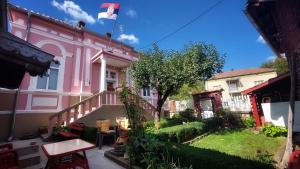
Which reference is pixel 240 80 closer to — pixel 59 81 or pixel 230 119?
pixel 230 119

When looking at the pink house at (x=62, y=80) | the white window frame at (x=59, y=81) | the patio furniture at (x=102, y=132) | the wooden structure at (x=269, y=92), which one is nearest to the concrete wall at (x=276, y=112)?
the wooden structure at (x=269, y=92)

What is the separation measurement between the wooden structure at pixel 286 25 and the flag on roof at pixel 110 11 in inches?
388

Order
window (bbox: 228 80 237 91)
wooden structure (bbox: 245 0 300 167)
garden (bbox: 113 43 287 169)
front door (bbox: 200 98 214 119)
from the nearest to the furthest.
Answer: garden (bbox: 113 43 287 169), wooden structure (bbox: 245 0 300 167), front door (bbox: 200 98 214 119), window (bbox: 228 80 237 91)

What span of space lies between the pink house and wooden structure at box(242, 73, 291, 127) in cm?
852

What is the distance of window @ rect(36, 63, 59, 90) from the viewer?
403 inches

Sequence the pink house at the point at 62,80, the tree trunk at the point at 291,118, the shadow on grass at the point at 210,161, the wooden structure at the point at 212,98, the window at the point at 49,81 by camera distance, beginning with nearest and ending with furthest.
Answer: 1. the shadow on grass at the point at 210,161
2. the tree trunk at the point at 291,118
3. the pink house at the point at 62,80
4. the window at the point at 49,81
5. the wooden structure at the point at 212,98

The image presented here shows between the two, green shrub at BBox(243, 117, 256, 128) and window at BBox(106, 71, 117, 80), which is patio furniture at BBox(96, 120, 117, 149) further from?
green shrub at BBox(243, 117, 256, 128)

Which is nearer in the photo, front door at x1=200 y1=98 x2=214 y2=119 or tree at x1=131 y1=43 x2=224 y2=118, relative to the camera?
tree at x1=131 y1=43 x2=224 y2=118

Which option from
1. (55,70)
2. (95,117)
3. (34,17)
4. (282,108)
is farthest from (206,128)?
(34,17)

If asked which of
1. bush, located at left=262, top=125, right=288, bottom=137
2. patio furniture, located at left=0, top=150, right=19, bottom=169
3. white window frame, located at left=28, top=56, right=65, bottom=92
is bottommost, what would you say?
bush, located at left=262, top=125, right=288, bottom=137

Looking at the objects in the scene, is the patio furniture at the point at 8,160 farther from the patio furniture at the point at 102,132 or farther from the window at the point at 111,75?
the window at the point at 111,75

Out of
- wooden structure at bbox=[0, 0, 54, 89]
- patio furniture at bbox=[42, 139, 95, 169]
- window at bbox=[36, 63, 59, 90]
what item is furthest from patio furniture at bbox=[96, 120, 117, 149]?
window at bbox=[36, 63, 59, 90]

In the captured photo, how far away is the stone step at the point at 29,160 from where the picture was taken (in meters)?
4.45

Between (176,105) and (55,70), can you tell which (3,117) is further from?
(176,105)
